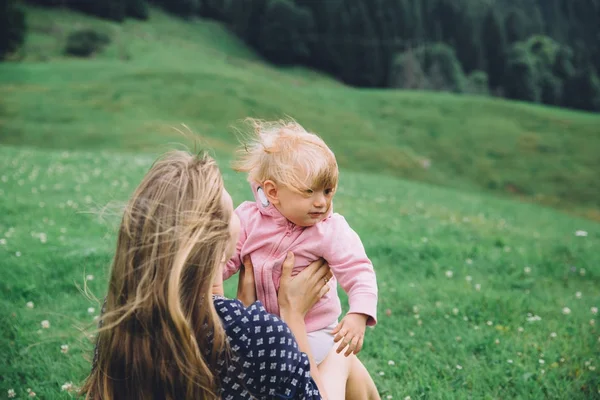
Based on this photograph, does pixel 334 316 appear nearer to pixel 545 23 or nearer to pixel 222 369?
pixel 222 369

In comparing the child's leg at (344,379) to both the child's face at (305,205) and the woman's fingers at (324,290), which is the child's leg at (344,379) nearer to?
the woman's fingers at (324,290)

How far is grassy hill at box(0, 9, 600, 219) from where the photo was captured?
104 ft

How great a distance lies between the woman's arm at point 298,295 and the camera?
294 cm

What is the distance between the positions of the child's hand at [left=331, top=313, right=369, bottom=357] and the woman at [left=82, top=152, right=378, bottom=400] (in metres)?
0.44

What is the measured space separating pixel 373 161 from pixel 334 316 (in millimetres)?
31032

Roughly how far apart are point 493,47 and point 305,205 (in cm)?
8951

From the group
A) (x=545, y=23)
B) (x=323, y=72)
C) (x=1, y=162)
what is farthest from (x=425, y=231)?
(x=545, y=23)

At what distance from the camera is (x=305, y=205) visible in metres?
3.08

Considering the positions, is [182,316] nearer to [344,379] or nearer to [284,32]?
[344,379]

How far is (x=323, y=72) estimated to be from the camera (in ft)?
252

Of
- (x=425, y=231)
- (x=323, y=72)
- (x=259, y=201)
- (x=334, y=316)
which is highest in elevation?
(x=259, y=201)

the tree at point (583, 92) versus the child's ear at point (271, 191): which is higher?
the child's ear at point (271, 191)

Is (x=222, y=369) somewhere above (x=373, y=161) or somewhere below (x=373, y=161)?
above

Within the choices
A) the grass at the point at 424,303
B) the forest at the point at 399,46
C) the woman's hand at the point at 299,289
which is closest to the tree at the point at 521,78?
the forest at the point at 399,46
